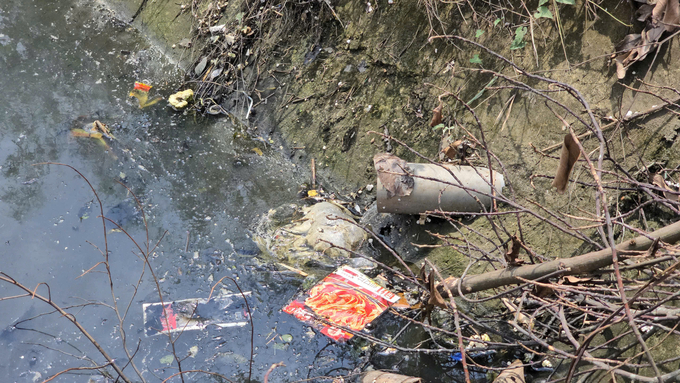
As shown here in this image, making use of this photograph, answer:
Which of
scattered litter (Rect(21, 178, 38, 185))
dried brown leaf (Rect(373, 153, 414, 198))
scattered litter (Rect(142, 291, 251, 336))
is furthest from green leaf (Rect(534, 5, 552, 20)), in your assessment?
scattered litter (Rect(21, 178, 38, 185))

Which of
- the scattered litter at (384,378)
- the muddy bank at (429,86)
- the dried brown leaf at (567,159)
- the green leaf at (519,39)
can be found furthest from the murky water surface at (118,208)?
the green leaf at (519,39)

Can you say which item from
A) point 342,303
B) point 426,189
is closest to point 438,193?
point 426,189

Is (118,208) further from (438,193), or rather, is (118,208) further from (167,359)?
(438,193)

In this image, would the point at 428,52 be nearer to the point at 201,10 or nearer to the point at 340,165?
the point at 340,165

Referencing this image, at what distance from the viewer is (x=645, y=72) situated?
287 cm

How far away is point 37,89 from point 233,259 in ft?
8.70

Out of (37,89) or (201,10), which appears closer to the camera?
(37,89)

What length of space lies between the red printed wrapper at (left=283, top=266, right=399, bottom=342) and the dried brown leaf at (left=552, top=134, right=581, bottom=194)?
1.49 metres

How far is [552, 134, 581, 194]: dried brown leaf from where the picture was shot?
1.42 m

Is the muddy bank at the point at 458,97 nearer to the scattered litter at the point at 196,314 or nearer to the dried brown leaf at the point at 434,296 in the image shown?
the dried brown leaf at the point at 434,296

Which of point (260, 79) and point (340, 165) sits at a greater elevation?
point (260, 79)

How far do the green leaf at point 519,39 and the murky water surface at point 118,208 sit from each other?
1816 mm

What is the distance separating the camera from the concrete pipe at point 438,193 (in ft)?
9.86

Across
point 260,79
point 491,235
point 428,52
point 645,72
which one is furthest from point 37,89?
point 645,72
